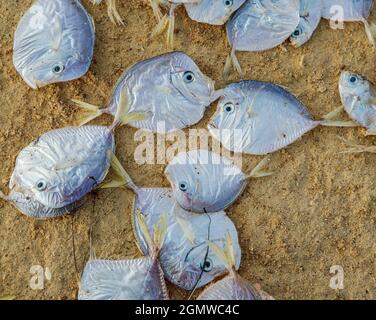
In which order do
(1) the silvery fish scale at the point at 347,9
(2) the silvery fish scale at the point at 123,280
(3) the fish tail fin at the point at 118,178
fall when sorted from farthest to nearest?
(1) the silvery fish scale at the point at 347,9 < (3) the fish tail fin at the point at 118,178 < (2) the silvery fish scale at the point at 123,280

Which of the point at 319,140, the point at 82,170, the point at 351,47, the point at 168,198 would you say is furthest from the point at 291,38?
the point at 82,170

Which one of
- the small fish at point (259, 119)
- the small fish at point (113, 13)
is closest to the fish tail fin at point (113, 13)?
the small fish at point (113, 13)

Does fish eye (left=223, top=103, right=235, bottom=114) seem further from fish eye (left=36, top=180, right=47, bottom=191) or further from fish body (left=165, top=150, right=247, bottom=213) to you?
fish eye (left=36, top=180, right=47, bottom=191)

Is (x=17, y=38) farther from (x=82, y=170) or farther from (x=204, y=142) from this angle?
(x=204, y=142)

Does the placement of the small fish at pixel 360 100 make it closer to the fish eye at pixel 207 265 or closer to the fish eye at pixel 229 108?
the fish eye at pixel 229 108

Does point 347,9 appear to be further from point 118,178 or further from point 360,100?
point 118,178

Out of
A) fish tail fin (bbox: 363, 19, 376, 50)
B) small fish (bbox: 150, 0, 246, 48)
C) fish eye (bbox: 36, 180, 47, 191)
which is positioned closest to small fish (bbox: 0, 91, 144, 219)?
fish eye (bbox: 36, 180, 47, 191)

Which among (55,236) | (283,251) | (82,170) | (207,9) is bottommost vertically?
(283,251)

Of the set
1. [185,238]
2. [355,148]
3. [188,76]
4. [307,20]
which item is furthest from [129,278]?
[307,20]

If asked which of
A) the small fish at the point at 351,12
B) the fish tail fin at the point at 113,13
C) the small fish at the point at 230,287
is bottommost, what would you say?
the small fish at the point at 230,287
